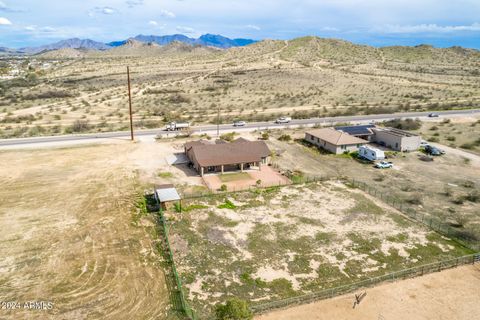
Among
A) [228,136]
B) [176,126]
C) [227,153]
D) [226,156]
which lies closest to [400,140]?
[228,136]

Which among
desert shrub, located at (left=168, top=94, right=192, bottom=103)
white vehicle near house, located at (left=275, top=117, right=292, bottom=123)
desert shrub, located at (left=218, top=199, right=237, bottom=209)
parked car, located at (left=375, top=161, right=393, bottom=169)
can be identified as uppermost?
desert shrub, located at (left=168, top=94, right=192, bottom=103)

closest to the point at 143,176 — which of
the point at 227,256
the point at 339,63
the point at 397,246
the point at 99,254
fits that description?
the point at 99,254

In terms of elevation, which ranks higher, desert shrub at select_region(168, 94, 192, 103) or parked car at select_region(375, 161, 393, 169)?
desert shrub at select_region(168, 94, 192, 103)

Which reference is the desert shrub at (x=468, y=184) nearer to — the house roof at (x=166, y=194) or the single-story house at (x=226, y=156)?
the single-story house at (x=226, y=156)

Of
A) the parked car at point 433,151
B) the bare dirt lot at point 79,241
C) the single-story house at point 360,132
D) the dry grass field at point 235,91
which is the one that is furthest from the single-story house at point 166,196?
the parked car at point 433,151

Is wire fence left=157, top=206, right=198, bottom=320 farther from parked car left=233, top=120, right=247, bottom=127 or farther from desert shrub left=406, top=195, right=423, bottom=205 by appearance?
parked car left=233, top=120, right=247, bottom=127

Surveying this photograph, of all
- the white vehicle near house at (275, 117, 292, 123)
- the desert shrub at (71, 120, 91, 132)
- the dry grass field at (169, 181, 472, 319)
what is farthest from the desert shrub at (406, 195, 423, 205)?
the desert shrub at (71, 120, 91, 132)
